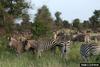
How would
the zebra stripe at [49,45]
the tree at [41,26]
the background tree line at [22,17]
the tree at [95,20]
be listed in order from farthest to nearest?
the tree at [95,20]
the background tree line at [22,17]
the tree at [41,26]
the zebra stripe at [49,45]

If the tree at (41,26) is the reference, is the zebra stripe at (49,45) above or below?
below

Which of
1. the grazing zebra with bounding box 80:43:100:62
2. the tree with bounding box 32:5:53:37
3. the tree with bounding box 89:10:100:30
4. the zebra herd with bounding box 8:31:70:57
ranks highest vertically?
the tree with bounding box 89:10:100:30

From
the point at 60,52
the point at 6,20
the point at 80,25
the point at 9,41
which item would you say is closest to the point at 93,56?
the point at 60,52

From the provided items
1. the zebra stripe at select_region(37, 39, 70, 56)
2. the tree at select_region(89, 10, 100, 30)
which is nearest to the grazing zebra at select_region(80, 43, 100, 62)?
the zebra stripe at select_region(37, 39, 70, 56)

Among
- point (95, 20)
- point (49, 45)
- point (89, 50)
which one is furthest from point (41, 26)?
point (95, 20)

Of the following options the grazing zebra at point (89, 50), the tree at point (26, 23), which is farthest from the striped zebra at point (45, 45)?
the tree at point (26, 23)

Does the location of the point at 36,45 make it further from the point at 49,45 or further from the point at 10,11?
the point at 10,11

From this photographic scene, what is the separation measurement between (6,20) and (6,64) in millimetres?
11175

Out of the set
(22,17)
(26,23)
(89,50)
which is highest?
(22,17)

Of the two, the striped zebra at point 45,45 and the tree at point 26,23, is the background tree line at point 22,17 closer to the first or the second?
the tree at point 26,23

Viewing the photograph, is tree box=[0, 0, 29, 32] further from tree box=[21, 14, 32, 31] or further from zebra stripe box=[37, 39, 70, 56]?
zebra stripe box=[37, 39, 70, 56]

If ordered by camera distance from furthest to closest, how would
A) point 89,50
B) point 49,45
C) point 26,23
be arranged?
point 26,23, point 49,45, point 89,50

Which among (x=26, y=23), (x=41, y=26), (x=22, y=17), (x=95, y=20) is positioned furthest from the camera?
(x=95, y=20)

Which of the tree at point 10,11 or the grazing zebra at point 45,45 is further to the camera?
the tree at point 10,11
